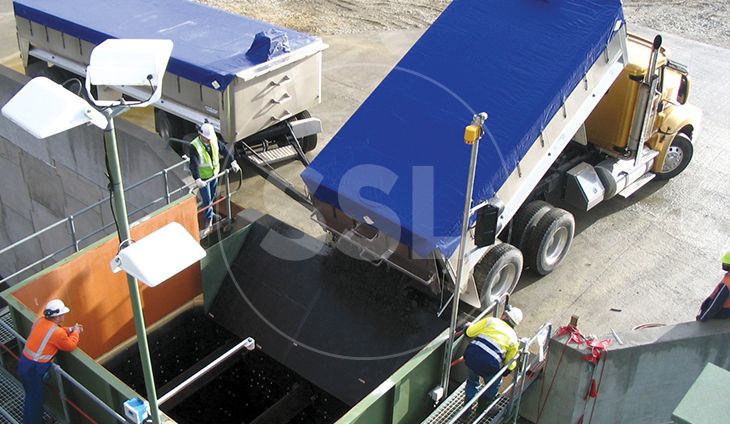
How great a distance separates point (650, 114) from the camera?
35.4 feet

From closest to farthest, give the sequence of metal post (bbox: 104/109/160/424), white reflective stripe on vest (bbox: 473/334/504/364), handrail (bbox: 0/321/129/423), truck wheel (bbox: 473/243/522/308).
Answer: metal post (bbox: 104/109/160/424), handrail (bbox: 0/321/129/423), white reflective stripe on vest (bbox: 473/334/504/364), truck wheel (bbox: 473/243/522/308)

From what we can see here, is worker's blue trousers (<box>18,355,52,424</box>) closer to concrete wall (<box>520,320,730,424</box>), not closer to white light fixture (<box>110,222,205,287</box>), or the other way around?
white light fixture (<box>110,222,205,287</box>)

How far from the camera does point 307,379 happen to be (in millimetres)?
9891

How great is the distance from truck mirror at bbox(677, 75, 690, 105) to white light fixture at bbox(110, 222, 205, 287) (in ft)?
29.3

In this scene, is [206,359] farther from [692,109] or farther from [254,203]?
[692,109]

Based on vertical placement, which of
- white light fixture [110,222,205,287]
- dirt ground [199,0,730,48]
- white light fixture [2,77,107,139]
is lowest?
dirt ground [199,0,730,48]

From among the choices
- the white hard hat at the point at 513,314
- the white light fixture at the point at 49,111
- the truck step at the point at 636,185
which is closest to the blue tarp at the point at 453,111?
the white hard hat at the point at 513,314

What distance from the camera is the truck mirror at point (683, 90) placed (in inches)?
458

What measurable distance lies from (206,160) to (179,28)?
12.2ft

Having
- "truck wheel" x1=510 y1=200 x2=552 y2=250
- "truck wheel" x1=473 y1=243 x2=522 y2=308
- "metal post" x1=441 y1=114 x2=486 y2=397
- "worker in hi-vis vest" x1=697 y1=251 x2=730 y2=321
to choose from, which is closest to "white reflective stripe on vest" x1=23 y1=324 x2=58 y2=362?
"metal post" x1=441 y1=114 x2=486 y2=397

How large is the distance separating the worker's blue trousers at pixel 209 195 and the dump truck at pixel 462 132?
2.03m

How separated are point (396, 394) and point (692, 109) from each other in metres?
7.53

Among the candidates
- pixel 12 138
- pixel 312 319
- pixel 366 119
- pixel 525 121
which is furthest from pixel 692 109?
pixel 12 138

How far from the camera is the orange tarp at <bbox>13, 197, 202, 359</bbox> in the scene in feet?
28.1
